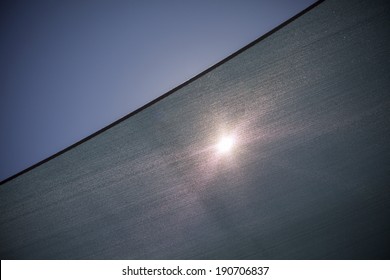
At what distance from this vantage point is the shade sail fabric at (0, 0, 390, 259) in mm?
899

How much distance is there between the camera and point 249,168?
962 mm

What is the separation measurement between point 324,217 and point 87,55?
1246 millimetres

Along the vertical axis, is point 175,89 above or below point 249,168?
above

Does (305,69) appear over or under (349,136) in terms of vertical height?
over

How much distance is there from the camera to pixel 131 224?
1.02 metres

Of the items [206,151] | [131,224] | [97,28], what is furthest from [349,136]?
[97,28]

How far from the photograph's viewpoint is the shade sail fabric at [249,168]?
0.90 metres

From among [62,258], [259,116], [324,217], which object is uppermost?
[259,116]

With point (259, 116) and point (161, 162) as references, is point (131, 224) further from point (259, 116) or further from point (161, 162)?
point (259, 116)

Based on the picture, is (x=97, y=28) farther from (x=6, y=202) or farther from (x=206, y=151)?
(x=6, y=202)

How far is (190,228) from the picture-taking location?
3.32 ft

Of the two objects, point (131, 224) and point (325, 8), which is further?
point (131, 224)

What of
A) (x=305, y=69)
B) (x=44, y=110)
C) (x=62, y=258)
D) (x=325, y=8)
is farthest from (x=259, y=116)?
Answer: (x=62, y=258)

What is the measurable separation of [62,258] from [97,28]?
107 cm
